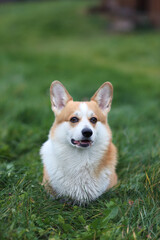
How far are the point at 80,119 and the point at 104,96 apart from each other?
0.48 m

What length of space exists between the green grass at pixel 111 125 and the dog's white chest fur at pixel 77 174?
12 centimetres

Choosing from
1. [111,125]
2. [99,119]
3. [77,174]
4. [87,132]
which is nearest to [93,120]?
[99,119]

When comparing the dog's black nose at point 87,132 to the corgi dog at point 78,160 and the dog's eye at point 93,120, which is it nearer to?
the corgi dog at point 78,160

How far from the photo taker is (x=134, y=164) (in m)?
3.39

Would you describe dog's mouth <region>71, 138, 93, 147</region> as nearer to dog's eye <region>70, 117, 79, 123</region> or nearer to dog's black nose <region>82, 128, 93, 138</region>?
dog's black nose <region>82, 128, 93, 138</region>

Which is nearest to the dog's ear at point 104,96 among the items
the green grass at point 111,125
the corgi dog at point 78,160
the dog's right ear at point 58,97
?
the corgi dog at point 78,160

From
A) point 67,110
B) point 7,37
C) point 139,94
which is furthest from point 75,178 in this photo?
point 7,37

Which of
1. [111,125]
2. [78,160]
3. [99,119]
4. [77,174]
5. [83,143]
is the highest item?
[99,119]

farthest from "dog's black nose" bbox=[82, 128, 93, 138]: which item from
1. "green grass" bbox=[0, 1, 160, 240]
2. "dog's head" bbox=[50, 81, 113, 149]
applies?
"green grass" bbox=[0, 1, 160, 240]

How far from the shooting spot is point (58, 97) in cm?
298

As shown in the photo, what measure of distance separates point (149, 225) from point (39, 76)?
5.86m

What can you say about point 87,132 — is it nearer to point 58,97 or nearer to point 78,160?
point 78,160

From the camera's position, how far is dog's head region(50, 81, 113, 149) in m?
2.63

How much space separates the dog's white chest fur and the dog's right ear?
1.40 feet
